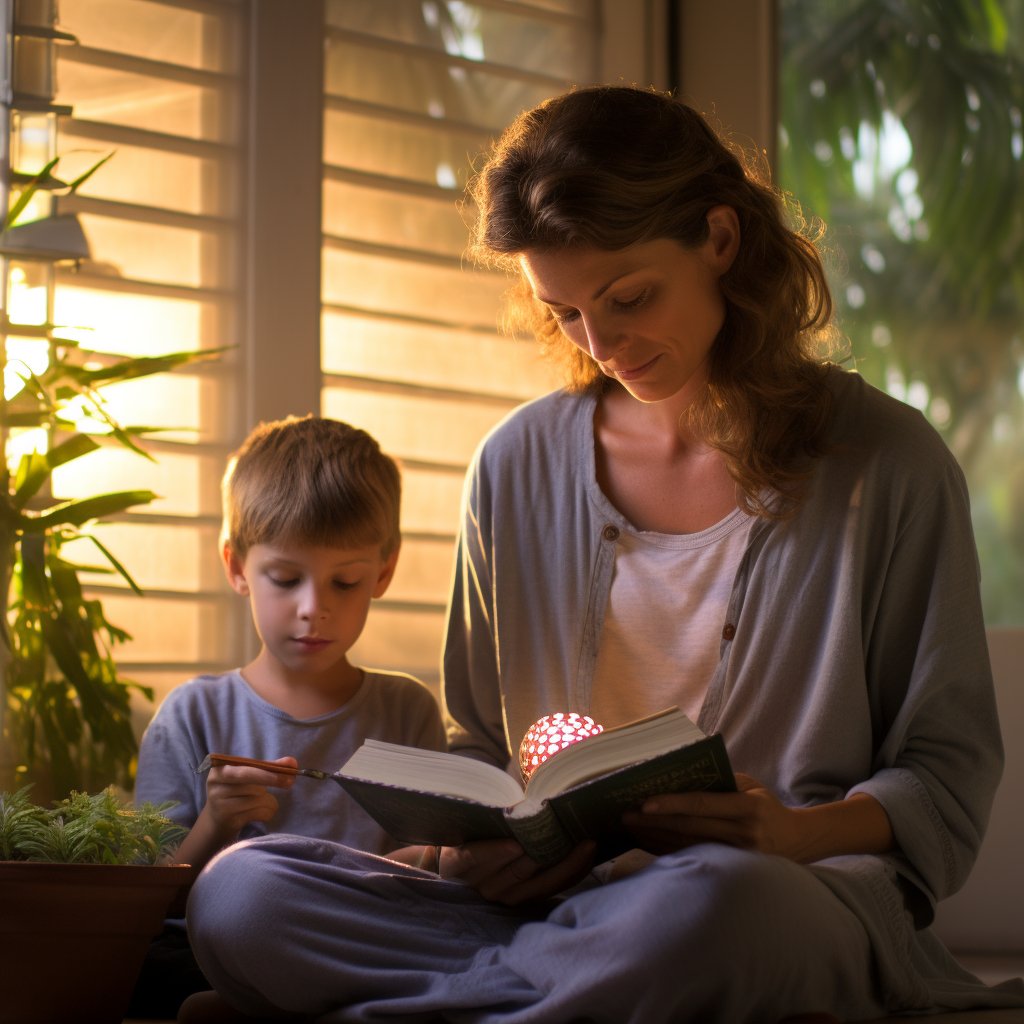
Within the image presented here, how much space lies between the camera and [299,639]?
2062mm

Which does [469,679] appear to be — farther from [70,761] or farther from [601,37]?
[601,37]

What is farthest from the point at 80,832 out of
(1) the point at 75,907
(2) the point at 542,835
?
(2) the point at 542,835

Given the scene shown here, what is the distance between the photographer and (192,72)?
254 centimetres

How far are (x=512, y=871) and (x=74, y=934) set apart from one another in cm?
49

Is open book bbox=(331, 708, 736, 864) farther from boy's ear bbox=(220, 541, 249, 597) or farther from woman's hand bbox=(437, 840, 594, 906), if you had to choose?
boy's ear bbox=(220, 541, 249, 597)

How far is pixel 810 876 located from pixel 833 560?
51 cm

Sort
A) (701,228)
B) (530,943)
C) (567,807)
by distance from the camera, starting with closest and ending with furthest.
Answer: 1. (567,807)
2. (530,943)
3. (701,228)

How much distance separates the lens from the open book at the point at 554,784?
56.2 inches

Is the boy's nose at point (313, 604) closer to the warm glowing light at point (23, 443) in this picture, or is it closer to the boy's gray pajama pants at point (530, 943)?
the boy's gray pajama pants at point (530, 943)

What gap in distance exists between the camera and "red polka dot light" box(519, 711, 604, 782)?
1701 millimetres

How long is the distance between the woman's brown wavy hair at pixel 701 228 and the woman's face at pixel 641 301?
0.02 m

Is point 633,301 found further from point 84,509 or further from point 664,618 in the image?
point 84,509

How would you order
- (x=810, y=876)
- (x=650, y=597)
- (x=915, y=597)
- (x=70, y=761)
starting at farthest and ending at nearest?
(x=70, y=761) < (x=650, y=597) < (x=915, y=597) < (x=810, y=876)

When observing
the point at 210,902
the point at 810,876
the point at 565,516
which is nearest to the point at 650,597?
the point at 565,516
